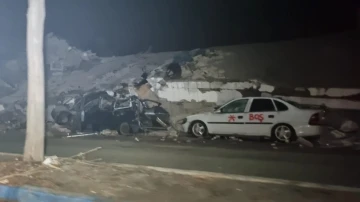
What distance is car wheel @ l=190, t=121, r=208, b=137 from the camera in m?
14.7

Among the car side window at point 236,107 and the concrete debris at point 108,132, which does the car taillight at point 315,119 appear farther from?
the concrete debris at point 108,132

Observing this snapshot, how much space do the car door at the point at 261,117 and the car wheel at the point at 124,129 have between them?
4.21 m

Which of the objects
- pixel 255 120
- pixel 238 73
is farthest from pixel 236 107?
pixel 238 73

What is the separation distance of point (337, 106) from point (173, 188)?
8111 mm

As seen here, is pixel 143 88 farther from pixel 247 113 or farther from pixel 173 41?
pixel 247 113

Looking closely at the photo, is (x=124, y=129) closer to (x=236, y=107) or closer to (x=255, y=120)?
(x=236, y=107)

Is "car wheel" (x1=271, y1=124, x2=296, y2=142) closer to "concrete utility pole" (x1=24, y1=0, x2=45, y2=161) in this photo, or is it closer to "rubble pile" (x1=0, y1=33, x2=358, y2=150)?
"rubble pile" (x1=0, y1=33, x2=358, y2=150)

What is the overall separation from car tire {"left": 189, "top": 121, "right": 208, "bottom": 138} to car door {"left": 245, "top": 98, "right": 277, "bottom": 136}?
1.42 metres

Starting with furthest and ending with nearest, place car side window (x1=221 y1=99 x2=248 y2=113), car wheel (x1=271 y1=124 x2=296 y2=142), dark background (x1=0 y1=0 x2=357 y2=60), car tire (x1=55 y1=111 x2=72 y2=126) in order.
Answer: car tire (x1=55 y1=111 x2=72 y2=126), dark background (x1=0 y1=0 x2=357 y2=60), car side window (x1=221 y1=99 x2=248 y2=113), car wheel (x1=271 y1=124 x2=296 y2=142)

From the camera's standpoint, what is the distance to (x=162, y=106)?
629 inches

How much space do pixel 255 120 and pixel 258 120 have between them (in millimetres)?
91

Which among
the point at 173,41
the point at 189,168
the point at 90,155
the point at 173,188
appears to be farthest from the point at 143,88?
the point at 173,188

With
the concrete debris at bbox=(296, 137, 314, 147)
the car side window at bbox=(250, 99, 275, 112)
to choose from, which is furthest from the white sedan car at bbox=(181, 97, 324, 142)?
the concrete debris at bbox=(296, 137, 314, 147)

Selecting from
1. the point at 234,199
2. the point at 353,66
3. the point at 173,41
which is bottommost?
the point at 234,199
